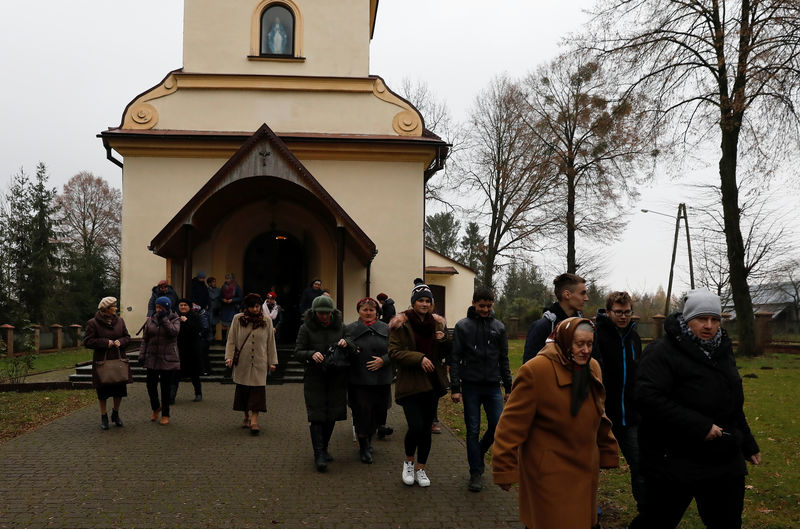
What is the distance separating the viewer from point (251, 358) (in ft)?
26.3

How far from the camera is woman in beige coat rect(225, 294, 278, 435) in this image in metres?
7.96

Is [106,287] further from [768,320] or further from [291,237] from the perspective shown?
[768,320]

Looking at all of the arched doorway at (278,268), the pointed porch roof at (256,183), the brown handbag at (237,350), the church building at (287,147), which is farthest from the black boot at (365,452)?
the arched doorway at (278,268)

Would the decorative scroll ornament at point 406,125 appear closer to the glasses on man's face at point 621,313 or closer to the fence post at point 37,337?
the glasses on man's face at point 621,313

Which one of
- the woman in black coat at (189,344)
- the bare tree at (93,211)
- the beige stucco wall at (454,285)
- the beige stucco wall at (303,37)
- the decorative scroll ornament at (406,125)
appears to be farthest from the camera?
the bare tree at (93,211)

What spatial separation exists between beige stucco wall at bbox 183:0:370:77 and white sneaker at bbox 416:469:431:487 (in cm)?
1376

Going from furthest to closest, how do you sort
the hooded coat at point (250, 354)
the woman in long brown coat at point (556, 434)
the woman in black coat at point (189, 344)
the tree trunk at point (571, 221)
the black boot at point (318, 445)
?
the tree trunk at point (571, 221) → the woman in black coat at point (189, 344) → the hooded coat at point (250, 354) → the black boot at point (318, 445) → the woman in long brown coat at point (556, 434)

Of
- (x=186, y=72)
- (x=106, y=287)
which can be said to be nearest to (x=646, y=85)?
(x=186, y=72)

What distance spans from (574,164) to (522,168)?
304 centimetres

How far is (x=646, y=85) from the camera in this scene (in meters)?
18.2

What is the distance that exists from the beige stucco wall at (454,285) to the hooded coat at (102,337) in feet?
67.4

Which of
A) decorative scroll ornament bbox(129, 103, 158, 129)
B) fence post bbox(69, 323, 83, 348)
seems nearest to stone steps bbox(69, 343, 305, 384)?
decorative scroll ornament bbox(129, 103, 158, 129)

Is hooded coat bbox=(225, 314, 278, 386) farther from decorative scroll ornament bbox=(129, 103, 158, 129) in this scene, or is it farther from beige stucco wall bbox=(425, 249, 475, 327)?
beige stucco wall bbox=(425, 249, 475, 327)

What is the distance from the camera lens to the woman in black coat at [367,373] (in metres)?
6.50
